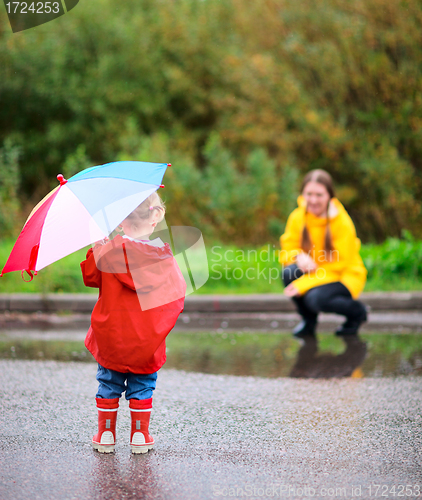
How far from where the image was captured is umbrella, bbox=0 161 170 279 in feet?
9.54

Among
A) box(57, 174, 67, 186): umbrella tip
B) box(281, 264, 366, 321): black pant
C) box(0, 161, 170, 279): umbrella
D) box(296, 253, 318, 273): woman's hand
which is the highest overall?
box(57, 174, 67, 186): umbrella tip

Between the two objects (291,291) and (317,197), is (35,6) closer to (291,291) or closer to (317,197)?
(317,197)

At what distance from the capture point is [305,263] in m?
5.93

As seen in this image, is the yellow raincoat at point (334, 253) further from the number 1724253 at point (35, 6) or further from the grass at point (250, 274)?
the number 1724253 at point (35, 6)

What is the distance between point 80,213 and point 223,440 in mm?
1423

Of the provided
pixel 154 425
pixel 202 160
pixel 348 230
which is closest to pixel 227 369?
pixel 154 425

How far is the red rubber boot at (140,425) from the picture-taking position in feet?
10.5

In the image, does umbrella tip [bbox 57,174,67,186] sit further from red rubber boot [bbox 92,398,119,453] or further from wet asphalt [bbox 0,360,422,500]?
wet asphalt [bbox 0,360,422,500]

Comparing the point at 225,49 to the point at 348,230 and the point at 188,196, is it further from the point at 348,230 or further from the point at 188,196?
the point at 348,230

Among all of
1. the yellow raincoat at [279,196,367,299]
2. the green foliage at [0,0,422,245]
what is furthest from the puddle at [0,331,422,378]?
the green foliage at [0,0,422,245]

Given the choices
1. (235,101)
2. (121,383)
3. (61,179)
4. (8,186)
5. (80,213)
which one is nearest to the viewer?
(80,213)

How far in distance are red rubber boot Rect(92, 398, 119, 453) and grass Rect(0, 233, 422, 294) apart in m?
4.54

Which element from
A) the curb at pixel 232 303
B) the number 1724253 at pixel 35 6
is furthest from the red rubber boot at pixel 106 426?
the number 1724253 at pixel 35 6

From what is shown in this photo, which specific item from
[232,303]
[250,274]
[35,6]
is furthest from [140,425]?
[35,6]
